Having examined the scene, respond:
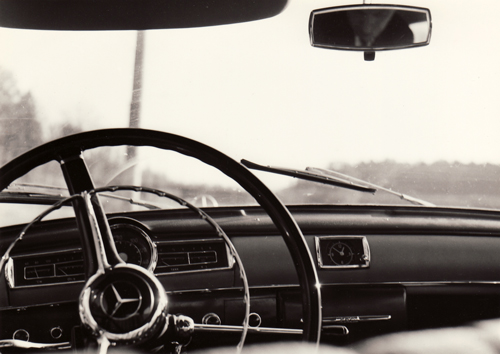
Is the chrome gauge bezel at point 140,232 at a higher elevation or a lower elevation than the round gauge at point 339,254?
higher

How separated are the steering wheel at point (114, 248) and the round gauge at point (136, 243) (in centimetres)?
50

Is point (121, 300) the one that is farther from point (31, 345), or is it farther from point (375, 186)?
point (375, 186)

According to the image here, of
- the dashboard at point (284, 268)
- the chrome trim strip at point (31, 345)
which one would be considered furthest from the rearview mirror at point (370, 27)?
the chrome trim strip at point (31, 345)

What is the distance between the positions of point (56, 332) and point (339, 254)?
1.03 metres

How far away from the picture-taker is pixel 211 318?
2051 mm

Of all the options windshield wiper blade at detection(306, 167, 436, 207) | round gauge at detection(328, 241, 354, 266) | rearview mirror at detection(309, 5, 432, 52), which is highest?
rearview mirror at detection(309, 5, 432, 52)

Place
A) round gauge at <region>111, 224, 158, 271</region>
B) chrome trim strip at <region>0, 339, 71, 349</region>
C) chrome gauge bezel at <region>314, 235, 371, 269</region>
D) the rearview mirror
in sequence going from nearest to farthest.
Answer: chrome trim strip at <region>0, 339, 71, 349</region>
round gauge at <region>111, 224, 158, 271</region>
the rearview mirror
chrome gauge bezel at <region>314, 235, 371, 269</region>

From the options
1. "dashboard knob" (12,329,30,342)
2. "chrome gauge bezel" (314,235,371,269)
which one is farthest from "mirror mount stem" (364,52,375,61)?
"dashboard knob" (12,329,30,342)

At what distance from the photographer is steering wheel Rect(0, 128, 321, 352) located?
1.26 m

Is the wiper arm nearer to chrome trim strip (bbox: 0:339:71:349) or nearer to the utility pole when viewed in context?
the utility pole

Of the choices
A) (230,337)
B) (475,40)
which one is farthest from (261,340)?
(475,40)

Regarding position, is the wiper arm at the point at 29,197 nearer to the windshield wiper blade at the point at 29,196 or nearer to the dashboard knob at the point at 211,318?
the windshield wiper blade at the point at 29,196

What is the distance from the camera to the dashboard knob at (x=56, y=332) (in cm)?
195

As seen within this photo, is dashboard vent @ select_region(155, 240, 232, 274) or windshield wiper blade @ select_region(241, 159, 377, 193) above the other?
windshield wiper blade @ select_region(241, 159, 377, 193)
